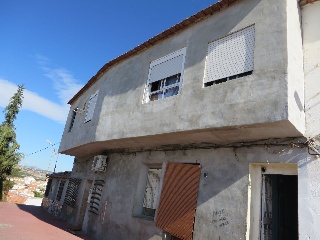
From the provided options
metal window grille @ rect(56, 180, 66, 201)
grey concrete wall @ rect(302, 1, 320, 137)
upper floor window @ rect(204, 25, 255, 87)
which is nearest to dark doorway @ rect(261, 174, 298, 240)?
grey concrete wall @ rect(302, 1, 320, 137)

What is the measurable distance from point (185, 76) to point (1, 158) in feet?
82.3

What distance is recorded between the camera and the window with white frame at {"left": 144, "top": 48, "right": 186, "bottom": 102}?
808 centimetres

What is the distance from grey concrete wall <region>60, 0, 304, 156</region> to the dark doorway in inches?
57.9

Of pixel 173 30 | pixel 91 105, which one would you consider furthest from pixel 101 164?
pixel 173 30

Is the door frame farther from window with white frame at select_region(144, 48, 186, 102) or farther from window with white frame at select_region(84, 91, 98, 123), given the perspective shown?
window with white frame at select_region(84, 91, 98, 123)

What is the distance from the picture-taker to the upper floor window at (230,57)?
6.27 metres

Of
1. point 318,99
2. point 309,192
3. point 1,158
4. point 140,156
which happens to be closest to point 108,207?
point 140,156

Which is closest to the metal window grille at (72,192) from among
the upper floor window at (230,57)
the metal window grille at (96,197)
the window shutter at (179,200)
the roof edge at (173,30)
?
the metal window grille at (96,197)

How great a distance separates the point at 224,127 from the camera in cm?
602

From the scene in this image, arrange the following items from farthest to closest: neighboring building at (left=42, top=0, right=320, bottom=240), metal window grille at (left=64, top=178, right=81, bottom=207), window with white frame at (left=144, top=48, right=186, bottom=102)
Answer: metal window grille at (left=64, top=178, right=81, bottom=207) < window with white frame at (left=144, top=48, right=186, bottom=102) < neighboring building at (left=42, top=0, right=320, bottom=240)

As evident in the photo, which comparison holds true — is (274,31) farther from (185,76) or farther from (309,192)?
(309,192)

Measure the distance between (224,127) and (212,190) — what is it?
1922 mm

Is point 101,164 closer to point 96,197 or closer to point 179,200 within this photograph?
point 96,197

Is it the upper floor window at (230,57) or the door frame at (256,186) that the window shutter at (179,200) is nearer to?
the door frame at (256,186)
